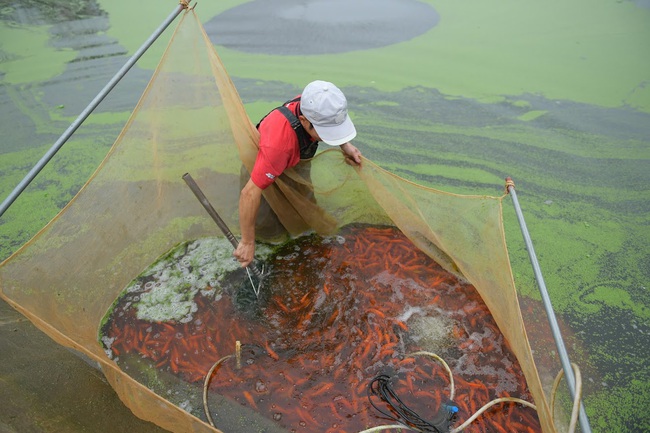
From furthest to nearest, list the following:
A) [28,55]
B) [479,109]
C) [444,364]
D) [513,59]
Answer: [28,55]
[513,59]
[479,109]
[444,364]

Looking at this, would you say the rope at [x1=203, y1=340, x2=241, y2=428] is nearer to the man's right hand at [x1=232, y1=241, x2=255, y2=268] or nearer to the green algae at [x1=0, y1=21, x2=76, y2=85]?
the man's right hand at [x1=232, y1=241, x2=255, y2=268]

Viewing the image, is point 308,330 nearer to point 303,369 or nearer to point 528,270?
point 303,369

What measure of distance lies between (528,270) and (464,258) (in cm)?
77

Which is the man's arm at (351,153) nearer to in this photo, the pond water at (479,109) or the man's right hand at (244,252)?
the man's right hand at (244,252)

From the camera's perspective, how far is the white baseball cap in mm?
2330

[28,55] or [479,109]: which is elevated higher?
[28,55]

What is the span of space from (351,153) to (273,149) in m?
0.63

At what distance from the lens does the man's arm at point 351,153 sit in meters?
2.81

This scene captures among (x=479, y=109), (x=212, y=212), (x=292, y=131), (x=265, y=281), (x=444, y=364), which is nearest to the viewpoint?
(x=292, y=131)

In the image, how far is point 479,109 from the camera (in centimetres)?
491

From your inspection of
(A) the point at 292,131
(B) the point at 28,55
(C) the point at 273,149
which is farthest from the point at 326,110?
(B) the point at 28,55

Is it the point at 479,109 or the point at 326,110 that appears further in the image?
the point at 479,109

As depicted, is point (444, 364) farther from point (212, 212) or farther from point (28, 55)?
point (28, 55)

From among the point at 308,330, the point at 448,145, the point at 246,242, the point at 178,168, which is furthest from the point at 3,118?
the point at 448,145
